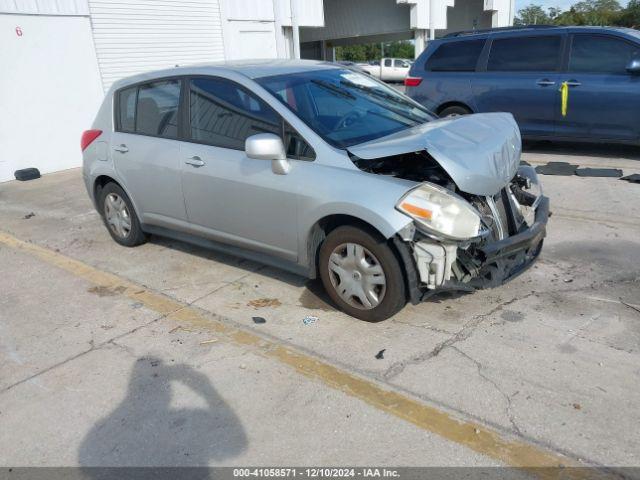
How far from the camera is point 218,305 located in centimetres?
445

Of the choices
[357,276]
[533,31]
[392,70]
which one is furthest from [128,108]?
[392,70]

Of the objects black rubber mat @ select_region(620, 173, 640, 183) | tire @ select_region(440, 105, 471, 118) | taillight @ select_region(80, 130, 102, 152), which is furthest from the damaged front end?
tire @ select_region(440, 105, 471, 118)

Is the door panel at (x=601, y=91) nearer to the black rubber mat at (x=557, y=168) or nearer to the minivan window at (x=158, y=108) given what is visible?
the black rubber mat at (x=557, y=168)

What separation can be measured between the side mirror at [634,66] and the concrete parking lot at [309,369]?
10.8ft

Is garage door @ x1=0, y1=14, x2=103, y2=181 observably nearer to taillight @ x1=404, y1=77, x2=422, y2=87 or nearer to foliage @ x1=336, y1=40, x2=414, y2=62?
taillight @ x1=404, y1=77, x2=422, y2=87

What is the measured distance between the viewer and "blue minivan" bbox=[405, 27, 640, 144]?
7.78m

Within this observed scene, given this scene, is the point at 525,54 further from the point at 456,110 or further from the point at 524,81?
the point at 456,110

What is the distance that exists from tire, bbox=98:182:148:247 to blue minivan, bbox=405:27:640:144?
18.0 ft

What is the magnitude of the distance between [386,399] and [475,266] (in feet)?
3.64

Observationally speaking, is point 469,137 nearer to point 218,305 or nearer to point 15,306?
point 218,305

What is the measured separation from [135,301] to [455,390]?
2.75 metres

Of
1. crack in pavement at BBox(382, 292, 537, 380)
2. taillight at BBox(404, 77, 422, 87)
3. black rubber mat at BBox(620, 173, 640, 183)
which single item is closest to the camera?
crack in pavement at BBox(382, 292, 537, 380)

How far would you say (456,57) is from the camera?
360 inches

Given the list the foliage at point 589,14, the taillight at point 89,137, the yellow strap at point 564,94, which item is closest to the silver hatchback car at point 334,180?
the taillight at point 89,137
